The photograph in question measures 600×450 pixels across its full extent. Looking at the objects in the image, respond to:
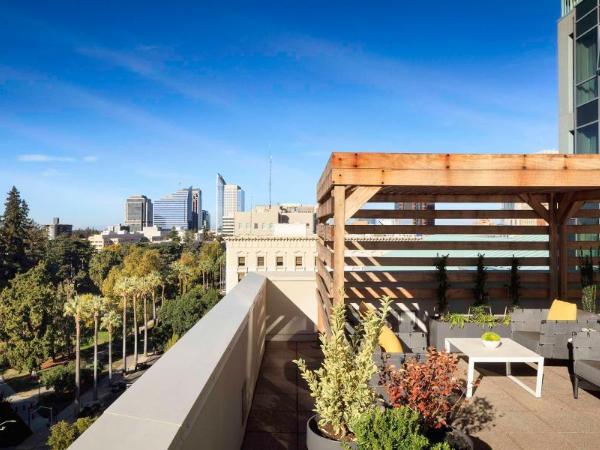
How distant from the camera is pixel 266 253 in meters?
50.6

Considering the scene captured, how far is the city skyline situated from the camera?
71.3ft

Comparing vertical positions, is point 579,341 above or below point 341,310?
below

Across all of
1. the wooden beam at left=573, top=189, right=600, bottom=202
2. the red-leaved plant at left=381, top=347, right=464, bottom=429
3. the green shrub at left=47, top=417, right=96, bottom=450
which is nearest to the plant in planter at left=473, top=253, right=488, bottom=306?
the wooden beam at left=573, top=189, right=600, bottom=202

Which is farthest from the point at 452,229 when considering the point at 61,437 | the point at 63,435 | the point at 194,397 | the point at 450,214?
A: the point at 63,435

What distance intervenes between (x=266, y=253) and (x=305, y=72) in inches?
875

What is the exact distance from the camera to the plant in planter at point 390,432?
6.20 ft

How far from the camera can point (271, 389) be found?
4.44 meters

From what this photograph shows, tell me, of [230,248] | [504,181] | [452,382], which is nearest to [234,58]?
[230,248]

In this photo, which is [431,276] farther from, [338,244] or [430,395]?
[430,395]

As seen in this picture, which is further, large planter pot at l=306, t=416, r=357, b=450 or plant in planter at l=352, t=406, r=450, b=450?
large planter pot at l=306, t=416, r=357, b=450

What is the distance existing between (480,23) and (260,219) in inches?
2245

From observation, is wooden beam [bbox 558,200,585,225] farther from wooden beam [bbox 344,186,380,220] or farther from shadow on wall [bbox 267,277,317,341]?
shadow on wall [bbox 267,277,317,341]

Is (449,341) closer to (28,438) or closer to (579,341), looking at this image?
(579,341)

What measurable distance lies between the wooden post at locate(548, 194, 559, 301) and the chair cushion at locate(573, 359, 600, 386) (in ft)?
8.88
